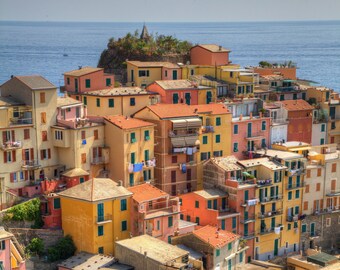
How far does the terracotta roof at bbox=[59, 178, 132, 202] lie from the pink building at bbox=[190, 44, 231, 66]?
64.9 ft

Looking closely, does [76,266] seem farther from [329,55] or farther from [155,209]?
[329,55]

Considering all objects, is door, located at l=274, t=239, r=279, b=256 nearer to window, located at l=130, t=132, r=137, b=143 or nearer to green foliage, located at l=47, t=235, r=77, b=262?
window, located at l=130, t=132, r=137, b=143

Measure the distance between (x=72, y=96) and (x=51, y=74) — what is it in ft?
179

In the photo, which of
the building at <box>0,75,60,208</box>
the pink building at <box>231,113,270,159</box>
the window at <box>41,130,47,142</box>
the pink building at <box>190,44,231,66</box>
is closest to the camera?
the building at <box>0,75,60,208</box>

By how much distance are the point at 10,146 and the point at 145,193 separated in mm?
7934

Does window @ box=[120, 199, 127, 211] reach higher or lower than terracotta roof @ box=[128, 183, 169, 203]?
lower

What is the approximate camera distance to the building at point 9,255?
39188 mm

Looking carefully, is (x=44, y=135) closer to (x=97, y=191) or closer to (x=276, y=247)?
(x=97, y=191)

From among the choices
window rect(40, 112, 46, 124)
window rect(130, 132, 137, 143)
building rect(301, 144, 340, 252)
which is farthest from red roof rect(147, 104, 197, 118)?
building rect(301, 144, 340, 252)

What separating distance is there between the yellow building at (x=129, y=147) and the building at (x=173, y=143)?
3.74 ft

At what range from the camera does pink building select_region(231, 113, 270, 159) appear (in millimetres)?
53594

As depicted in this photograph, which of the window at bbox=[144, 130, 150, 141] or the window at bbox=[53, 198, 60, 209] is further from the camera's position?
the window at bbox=[144, 130, 150, 141]

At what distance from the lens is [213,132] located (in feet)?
171

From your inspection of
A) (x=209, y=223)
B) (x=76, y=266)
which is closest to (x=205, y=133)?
(x=209, y=223)
